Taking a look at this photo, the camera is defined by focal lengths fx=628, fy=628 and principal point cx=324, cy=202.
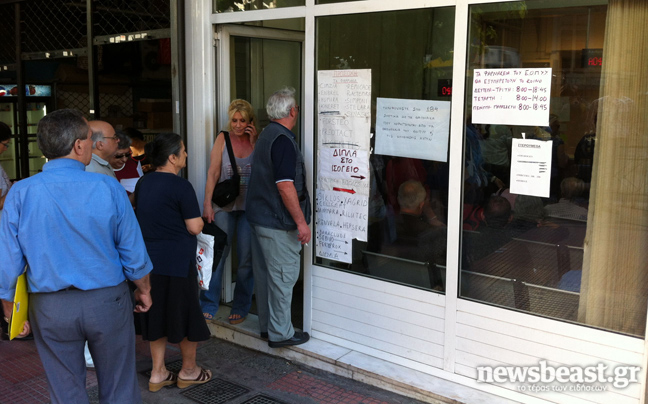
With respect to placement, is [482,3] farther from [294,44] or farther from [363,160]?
[294,44]

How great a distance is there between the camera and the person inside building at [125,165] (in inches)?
182

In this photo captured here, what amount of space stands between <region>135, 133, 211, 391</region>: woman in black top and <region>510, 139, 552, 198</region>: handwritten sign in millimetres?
1922

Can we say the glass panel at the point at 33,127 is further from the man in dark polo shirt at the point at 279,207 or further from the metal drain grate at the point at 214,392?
the metal drain grate at the point at 214,392

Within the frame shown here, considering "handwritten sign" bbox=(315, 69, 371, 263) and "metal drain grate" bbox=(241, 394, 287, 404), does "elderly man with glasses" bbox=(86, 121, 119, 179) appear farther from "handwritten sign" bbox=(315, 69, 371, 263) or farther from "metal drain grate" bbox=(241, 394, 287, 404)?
"metal drain grate" bbox=(241, 394, 287, 404)

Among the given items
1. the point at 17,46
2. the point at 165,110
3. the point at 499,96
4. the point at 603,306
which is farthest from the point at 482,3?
the point at 17,46

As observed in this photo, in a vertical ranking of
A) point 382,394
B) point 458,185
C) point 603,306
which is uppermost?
point 458,185

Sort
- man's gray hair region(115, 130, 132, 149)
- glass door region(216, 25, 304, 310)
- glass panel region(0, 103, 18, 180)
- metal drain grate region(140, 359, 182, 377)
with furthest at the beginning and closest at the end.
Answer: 1. glass panel region(0, 103, 18, 180)
2. glass door region(216, 25, 304, 310)
3. man's gray hair region(115, 130, 132, 149)
4. metal drain grate region(140, 359, 182, 377)

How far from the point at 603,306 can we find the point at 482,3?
72.3 inches

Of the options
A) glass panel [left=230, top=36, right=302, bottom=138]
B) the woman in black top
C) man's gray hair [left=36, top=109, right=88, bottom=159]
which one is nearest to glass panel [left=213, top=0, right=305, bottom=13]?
glass panel [left=230, top=36, right=302, bottom=138]

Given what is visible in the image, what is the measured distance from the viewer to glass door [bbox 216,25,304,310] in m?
5.18

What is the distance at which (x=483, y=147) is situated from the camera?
3729 mm

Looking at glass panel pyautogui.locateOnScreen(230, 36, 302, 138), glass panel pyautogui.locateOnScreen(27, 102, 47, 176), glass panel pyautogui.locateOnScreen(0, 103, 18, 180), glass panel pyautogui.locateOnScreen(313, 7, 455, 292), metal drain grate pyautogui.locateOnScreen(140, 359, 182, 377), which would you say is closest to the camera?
glass panel pyautogui.locateOnScreen(313, 7, 455, 292)

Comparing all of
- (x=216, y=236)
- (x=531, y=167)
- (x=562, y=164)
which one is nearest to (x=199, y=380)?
(x=216, y=236)

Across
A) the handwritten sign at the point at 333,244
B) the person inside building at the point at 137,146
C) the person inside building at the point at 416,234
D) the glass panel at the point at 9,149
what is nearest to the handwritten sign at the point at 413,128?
the person inside building at the point at 416,234
